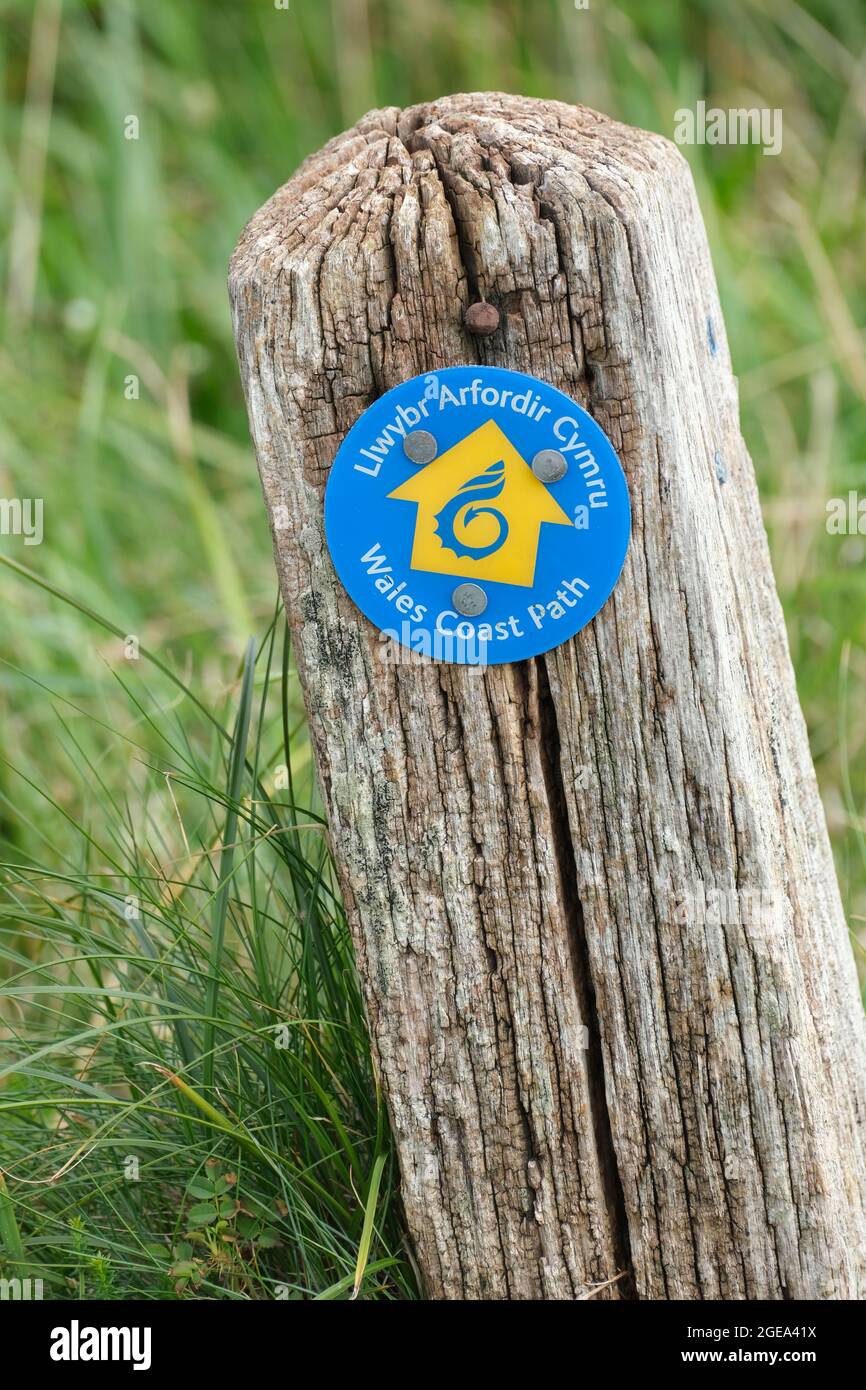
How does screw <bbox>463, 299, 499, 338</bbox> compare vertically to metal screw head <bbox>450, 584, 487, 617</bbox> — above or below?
above

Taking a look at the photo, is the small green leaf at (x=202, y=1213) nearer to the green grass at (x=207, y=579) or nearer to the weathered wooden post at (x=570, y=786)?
the green grass at (x=207, y=579)

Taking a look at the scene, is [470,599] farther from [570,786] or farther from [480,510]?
[570,786]

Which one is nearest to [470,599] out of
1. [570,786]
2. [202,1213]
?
[570,786]

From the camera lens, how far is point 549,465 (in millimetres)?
1384

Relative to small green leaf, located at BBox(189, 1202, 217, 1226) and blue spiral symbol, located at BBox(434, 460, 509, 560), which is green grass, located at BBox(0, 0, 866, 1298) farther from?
blue spiral symbol, located at BBox(434, 460, 509, 560)

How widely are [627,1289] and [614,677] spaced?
2.60ft

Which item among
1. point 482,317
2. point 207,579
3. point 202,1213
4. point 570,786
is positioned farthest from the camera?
point 207,579

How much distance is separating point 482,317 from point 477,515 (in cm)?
21

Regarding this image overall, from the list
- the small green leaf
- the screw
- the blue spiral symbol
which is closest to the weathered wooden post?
the screw

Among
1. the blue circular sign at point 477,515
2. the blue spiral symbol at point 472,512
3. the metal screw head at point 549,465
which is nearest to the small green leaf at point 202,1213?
the blue circular sign at point 477,515

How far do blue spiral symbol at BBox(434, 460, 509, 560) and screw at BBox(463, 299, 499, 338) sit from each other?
14 centimetres

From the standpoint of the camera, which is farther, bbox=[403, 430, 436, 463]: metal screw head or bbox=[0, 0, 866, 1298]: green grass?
bbox=[0, 0, 866, 1298]: green grass

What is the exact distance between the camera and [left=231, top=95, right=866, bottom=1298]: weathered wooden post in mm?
1386
